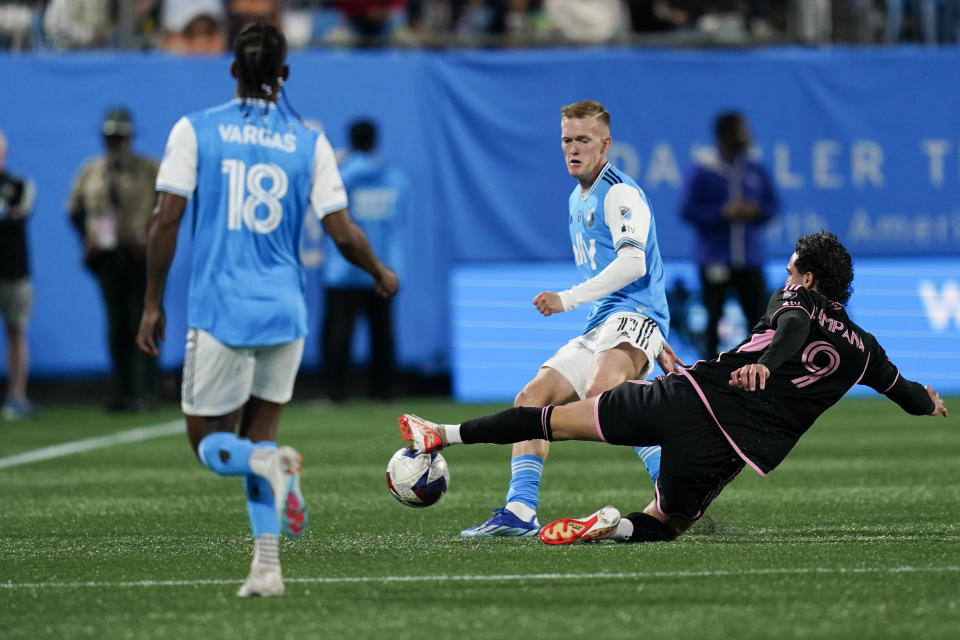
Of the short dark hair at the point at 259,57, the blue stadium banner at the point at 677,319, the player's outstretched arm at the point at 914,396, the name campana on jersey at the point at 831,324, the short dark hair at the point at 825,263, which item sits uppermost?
the short dark hair at the point at 259,57

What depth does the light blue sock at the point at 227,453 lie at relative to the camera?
5430mm

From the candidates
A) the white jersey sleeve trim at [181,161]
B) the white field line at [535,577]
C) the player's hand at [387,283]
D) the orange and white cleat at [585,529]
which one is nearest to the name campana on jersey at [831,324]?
the white field line at [535,577]

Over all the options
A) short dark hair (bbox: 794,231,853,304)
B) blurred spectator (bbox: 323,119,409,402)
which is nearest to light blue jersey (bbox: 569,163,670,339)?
short dark hair (bbox: 794,231,853,304)

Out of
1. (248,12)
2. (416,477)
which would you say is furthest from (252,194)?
(248,12)

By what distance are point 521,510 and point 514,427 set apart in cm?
66

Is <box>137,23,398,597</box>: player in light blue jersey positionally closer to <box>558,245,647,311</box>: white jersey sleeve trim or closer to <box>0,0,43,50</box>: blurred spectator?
<box>558,245,647,311</box>: white jersey sleeve trim

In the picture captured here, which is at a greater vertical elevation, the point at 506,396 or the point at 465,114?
the point at 465,114

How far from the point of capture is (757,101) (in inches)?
626

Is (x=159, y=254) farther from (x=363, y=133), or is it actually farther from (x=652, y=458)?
(x=363, y=133)

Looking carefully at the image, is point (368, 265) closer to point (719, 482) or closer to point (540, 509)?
point (719, 482)

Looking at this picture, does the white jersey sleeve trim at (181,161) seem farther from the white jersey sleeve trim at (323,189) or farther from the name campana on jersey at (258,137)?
the white jersey sleeve trim at (323,189)

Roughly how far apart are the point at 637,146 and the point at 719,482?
373 inches

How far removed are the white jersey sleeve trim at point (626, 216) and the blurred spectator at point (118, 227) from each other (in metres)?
7.70

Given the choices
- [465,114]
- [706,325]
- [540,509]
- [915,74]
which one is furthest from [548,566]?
[915,74]
